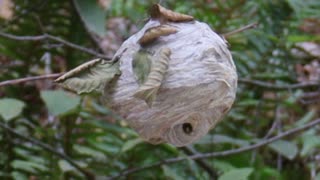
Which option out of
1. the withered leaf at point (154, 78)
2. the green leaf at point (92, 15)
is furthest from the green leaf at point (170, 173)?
the withered leaf at point (154, 78)

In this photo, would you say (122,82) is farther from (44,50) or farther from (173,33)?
(44,50)

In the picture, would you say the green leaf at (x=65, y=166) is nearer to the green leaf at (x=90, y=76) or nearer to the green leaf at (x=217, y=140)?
the green leaf at (x=217, y=140)

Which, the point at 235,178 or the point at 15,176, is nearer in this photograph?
the point at 235,178

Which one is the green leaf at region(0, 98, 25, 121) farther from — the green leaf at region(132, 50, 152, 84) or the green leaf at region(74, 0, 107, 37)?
the green leaf at region(132, 50, 152, 84)

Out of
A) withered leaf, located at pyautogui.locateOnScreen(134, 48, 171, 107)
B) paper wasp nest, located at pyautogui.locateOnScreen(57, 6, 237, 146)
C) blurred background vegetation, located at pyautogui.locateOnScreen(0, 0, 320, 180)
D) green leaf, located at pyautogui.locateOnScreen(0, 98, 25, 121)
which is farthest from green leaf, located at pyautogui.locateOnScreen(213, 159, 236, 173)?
withered leaf, located at pyautogui.locateOnScreen(134, 48, 171, 107)

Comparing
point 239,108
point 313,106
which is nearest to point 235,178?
point 239,108

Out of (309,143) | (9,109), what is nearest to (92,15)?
(9,109)

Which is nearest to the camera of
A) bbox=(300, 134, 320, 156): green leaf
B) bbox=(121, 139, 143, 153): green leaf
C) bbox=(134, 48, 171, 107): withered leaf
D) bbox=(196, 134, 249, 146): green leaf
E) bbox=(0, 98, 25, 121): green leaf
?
bbox=(134, 48, 171, 107): withered leaf
